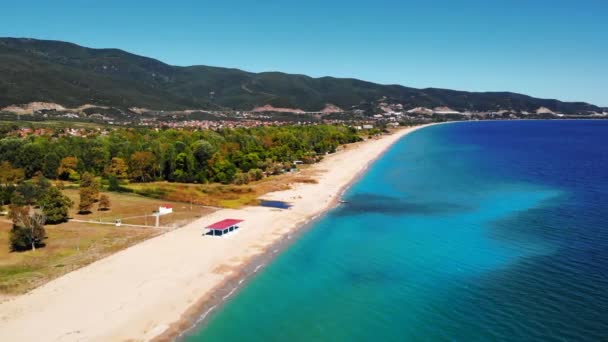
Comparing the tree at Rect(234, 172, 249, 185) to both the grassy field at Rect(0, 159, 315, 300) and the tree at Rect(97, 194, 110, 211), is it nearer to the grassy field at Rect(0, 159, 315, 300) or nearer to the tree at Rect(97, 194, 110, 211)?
the grassy field at Rect(0, 159, 315, 300)

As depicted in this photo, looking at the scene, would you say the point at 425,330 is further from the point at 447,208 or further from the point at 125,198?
the point at 125,198

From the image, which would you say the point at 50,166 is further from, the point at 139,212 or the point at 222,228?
the point at 222,228

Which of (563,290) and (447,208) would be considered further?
(447,208)

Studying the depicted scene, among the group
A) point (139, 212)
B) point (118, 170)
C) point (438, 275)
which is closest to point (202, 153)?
point (118, 170)

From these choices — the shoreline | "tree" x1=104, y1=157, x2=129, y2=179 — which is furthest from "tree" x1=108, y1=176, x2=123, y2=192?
the shoreline

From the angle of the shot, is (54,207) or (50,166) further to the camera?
(50,166)

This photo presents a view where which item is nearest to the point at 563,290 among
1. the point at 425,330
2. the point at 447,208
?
the point at 425,330
